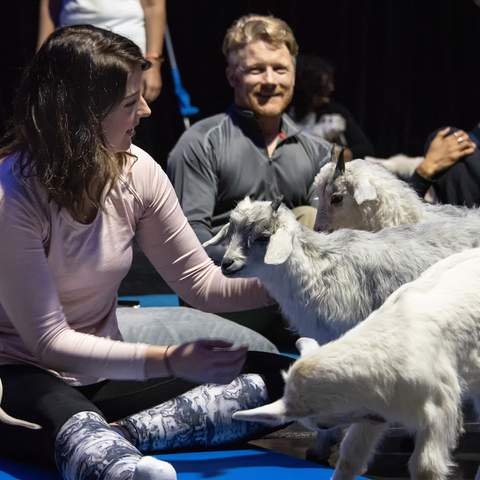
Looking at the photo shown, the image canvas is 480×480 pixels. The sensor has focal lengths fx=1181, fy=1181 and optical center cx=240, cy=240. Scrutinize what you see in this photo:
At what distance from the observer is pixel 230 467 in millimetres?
2898

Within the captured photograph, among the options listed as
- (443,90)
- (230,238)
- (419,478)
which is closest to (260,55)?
(230,238)

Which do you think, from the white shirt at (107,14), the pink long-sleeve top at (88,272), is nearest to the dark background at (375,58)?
the white shirt at (107,14)

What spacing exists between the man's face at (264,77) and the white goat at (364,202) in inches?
22.2

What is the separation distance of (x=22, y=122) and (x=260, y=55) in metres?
1.52

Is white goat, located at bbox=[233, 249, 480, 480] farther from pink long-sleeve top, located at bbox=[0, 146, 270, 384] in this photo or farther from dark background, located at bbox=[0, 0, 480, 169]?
dark background, located at bbox=[0, 0, 480, 169]

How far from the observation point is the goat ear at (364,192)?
3.63 m

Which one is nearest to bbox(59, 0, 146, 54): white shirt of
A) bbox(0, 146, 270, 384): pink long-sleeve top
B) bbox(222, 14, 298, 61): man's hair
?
bbox(222, 14, 298, 61): man's hair

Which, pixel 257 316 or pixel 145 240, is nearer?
pixel 145 240

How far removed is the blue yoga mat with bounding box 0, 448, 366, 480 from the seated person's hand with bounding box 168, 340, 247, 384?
0.96ft

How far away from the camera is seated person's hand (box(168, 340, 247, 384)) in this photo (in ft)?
8.61

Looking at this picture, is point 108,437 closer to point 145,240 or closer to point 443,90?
point 145,240

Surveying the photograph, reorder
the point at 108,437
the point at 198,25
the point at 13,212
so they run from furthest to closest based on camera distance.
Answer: the point at 198,25, the point at 13,212, the point at 108,437

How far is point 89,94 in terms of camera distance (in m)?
2.88

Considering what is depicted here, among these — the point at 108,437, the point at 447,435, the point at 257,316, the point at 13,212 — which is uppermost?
the point at 13,212
